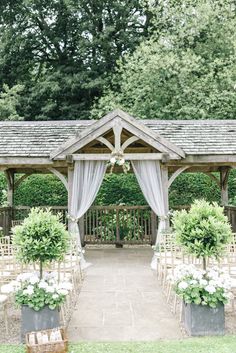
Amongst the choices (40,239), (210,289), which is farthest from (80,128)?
(210,289)

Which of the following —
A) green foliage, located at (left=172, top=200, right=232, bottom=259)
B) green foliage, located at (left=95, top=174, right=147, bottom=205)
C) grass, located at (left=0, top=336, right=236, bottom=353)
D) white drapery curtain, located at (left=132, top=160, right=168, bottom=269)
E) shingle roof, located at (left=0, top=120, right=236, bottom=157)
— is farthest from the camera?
green foliage, located at (left=95, top=174, right=147, bottom=205)

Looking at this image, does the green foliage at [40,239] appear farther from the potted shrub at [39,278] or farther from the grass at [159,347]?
the grass at [159,347]

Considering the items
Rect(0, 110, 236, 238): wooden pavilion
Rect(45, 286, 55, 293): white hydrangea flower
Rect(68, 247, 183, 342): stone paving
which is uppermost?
Rect(0, 110, 236, 238): wooden pavilion

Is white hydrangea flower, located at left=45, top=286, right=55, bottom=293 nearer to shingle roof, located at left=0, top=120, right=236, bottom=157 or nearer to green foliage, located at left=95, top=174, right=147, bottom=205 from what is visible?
shingle roof, located at left=0, top=120, right=236, bottom=157

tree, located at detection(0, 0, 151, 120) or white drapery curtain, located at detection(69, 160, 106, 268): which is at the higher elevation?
tree, located at detection(0, 0, 151, 120)

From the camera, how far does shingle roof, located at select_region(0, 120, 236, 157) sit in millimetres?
9633

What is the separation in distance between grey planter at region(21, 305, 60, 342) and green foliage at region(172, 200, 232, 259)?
185 centimetres

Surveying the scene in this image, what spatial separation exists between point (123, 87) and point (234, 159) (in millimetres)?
9720

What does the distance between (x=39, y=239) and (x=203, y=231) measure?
2022 mm

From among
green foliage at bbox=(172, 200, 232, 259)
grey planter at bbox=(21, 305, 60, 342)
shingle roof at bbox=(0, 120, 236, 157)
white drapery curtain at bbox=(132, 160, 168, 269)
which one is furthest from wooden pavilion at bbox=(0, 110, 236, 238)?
grey planter at bbox=(21, 305, 60, 342)

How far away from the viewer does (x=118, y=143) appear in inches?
355

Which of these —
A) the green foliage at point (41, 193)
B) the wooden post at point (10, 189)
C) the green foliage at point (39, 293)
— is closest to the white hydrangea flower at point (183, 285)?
the green foliage at point (39, 293)

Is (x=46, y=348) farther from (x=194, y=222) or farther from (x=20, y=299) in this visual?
(x=194, y=222)

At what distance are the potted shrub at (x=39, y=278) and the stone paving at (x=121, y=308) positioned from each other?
1.50 ft
